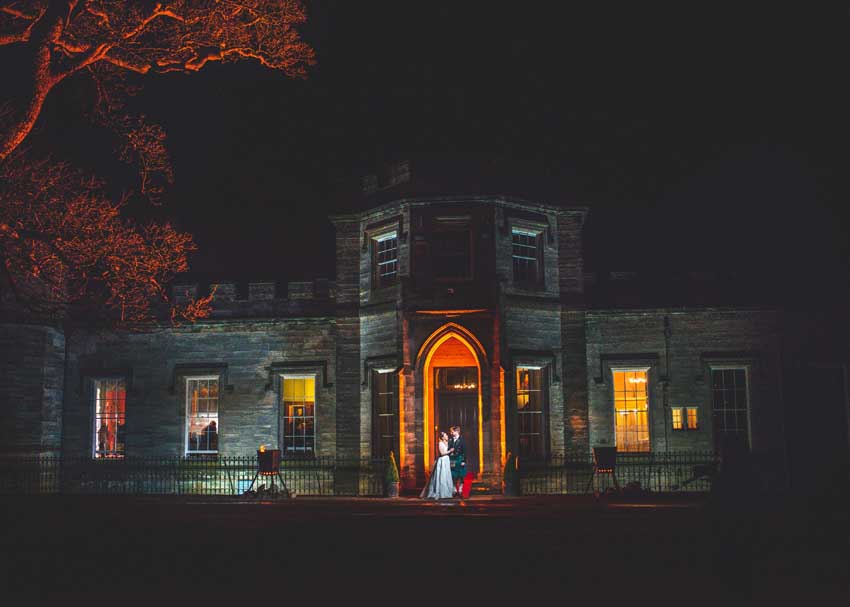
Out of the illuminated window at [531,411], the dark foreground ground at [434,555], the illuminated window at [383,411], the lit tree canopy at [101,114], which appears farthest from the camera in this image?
the illuminated window at [383,411]

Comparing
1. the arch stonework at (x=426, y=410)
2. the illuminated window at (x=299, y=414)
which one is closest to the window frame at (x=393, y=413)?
the arch stonework at (x=426, y=410)

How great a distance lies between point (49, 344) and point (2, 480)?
396 centimetres

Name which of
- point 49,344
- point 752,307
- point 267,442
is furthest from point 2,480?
point 752,307

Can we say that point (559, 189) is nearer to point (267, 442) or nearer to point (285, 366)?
point (285, 366)

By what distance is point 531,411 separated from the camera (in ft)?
79.8

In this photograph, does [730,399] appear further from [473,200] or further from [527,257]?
[473,200]

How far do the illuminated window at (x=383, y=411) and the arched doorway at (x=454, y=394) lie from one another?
3.33 feet

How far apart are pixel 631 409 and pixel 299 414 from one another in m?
9.36

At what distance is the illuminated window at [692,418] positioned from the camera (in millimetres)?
25453

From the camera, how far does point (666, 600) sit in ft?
28.3

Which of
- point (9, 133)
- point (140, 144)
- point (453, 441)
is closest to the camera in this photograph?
point (9, 133)

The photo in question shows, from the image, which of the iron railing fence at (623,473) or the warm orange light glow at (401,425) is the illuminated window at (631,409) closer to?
the iron railing fence at (623,473)

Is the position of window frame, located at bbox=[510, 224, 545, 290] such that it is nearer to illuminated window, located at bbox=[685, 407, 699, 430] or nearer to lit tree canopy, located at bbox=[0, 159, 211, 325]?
illuminated window, located at bbox=[685, 407, 699, 430]

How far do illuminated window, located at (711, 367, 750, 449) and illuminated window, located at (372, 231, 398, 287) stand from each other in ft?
30.4
